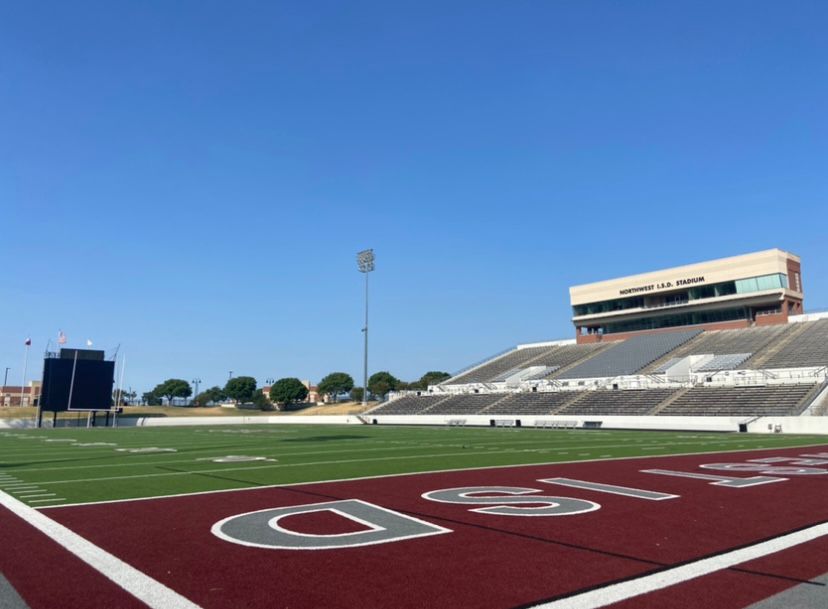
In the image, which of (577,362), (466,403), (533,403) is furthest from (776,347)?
(466,403)

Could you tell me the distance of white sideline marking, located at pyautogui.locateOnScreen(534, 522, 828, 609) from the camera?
15.4 feet

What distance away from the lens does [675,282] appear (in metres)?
60.7

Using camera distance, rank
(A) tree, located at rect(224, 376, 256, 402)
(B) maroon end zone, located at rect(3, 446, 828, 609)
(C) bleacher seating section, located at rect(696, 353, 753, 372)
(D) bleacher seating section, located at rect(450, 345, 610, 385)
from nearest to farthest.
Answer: (B) maroon end zone, located at rect(3, 446, 828, 609) < (C) bleacher seating section, located at rect(696, 353, 753, 372) < (D) bleacher seating section, located at rect(450, 345, 610, 385) < (A) tree, located at rect(224, 376, 256, 402)

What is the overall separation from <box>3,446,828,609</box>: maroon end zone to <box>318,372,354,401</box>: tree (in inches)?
4287

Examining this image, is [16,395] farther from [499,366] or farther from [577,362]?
[577,362]

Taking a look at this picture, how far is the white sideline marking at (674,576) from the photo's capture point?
15.4 ft

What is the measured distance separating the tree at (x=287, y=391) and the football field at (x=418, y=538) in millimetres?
93025

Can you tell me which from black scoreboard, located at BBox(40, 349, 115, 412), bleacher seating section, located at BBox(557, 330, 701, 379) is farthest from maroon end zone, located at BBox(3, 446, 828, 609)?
black scoreboard, located at BBox(40, 349, 115, 412)

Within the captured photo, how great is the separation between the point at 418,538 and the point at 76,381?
54.0 m

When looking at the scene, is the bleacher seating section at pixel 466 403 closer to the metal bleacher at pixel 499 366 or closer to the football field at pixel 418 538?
the metal bleacher at pixel 499 366

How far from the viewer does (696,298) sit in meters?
59.4

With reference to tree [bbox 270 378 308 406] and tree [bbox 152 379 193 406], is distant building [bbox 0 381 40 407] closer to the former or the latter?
tree [bbox 152 379 193 406]

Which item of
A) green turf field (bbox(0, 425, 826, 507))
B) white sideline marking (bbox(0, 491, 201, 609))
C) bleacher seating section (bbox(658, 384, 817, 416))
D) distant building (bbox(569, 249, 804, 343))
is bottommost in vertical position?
white sideline marking (bbox(0, 491, 201, 609))

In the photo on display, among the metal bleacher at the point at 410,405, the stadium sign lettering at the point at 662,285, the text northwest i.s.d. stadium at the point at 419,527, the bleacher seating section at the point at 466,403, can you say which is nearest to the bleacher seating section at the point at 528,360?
the metal bleacher at the point at 410,405
